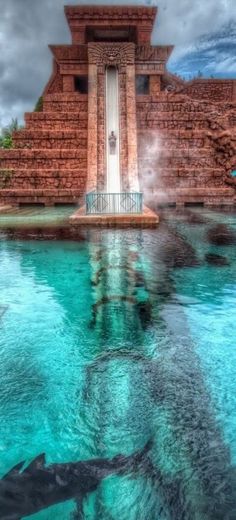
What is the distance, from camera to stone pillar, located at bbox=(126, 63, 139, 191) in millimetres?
17172

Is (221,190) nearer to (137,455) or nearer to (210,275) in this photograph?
(210,275)

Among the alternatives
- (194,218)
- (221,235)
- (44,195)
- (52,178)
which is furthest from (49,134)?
(221,235)

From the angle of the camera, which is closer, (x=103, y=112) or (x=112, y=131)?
(x=112, y=131)

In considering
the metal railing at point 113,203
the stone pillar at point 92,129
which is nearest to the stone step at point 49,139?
the stone pillar at point 92,129

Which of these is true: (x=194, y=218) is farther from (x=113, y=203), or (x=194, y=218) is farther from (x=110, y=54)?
(x=110, y=54)

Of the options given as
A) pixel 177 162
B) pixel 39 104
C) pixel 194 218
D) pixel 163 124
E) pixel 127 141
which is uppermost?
pixel 39 104

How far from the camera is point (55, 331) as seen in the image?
15.3 feet

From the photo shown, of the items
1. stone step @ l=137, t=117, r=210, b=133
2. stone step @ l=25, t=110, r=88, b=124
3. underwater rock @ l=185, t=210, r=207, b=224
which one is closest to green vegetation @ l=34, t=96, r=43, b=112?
stone step @ l=25, t=110, r=88, b=124

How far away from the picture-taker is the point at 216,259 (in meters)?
8.04

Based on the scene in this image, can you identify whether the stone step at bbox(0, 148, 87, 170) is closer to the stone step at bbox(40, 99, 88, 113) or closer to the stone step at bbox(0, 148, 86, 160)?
the stone step at bbox(0, 148, 86, 160)

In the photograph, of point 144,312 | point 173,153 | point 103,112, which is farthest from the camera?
Answer: point 103,112

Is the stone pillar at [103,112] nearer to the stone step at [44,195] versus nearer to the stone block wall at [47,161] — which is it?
the stone block wall at [47,161]

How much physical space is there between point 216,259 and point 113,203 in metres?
5.62

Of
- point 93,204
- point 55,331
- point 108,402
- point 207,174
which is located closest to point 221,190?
point 207,174
